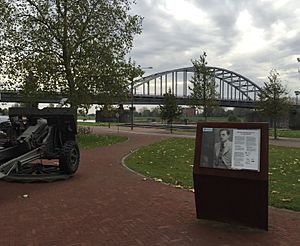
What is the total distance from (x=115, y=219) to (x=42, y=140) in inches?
177

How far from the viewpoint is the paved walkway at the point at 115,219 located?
5191 mm

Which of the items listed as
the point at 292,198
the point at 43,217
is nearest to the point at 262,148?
the point at 292,198

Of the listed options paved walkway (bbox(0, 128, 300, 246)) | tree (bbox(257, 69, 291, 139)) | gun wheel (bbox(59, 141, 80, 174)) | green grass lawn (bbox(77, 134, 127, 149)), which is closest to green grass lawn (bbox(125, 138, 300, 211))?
paved walkway (bbox(0, 128, 300, 246))

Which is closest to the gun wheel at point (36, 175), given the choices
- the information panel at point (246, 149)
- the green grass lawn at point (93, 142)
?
the information panel at point (246, 149)

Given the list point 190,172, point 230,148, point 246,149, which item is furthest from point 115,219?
point 190,172

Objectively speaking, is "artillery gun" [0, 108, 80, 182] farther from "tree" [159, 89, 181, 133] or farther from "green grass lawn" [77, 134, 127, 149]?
"tree" [159, 89, 181, 133]

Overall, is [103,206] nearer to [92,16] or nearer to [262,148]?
[262,148]

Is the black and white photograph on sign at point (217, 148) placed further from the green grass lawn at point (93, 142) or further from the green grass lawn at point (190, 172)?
the green grass lawn at point (93, 142)

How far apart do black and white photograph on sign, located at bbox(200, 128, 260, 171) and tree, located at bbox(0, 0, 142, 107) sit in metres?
17.4

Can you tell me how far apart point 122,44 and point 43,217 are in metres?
18.9

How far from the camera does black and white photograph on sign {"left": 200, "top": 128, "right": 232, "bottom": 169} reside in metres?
5.55

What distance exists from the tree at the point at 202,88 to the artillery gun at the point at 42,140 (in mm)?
29568

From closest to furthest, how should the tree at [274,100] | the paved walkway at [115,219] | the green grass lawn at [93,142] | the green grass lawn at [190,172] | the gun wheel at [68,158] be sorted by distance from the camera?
the paved walkway at [115,219]
the green grass lawn at [190,172]
the gun wheel at [68,158]
the green grass lawn at [93,142]
the tree at [274,100]

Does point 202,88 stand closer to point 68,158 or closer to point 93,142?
point 93,142
